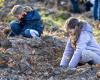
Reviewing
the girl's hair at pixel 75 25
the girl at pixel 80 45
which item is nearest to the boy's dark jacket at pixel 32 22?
the girl at pixel 80 45

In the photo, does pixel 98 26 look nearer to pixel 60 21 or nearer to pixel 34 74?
pixel 60 21

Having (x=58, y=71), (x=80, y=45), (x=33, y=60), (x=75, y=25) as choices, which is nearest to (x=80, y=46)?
(x=80, y=45)

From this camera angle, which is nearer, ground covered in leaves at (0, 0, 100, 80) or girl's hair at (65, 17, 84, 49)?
ground covered in leaves at (0, 0, 100, 80)

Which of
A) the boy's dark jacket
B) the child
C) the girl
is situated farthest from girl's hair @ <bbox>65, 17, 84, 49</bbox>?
the boy's dark jacket

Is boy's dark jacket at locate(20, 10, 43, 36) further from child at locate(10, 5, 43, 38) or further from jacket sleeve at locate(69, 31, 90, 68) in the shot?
jacket sleeve at locate(69, 31, 90, 68)

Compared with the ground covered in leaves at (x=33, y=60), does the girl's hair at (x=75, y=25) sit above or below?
above

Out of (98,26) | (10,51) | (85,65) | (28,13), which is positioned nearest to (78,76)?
(85,65)

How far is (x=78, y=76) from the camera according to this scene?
6523mm

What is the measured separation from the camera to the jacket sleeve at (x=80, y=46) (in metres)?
7.10

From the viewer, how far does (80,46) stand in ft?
23.3

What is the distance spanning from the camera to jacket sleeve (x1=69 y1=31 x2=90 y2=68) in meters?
7.10

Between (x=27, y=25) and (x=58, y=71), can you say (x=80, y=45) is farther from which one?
(x=27, y=25)

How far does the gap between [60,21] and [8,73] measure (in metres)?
7.79

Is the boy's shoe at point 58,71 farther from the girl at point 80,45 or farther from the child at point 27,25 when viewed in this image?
the child at point 27,25
